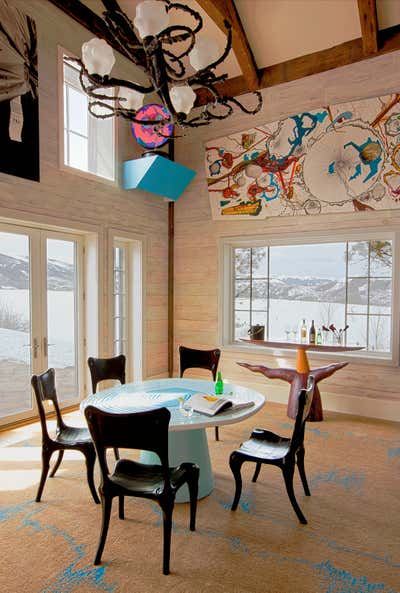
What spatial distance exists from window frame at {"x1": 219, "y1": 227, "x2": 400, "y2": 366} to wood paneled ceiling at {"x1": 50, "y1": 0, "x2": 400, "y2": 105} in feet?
6.71

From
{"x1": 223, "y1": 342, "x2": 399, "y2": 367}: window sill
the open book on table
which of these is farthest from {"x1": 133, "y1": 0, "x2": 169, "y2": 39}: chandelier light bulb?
{"x1": 223, "y1": 342, "x2": 399, "y2": 367}: window sill

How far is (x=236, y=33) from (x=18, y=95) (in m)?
2.60

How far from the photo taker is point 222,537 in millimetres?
2412

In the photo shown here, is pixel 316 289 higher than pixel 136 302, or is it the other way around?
pixel 316 289

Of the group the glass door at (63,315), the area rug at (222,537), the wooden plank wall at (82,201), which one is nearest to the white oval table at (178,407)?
the area rug at (222,537)

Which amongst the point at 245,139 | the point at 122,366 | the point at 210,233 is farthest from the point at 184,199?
the point at 122,366

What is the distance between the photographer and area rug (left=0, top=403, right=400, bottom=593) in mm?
2053

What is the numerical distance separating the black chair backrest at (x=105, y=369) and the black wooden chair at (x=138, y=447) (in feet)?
4.49

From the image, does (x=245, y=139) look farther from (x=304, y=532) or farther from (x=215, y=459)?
(x=304, y=532)

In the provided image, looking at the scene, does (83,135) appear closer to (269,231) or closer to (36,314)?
(36,314)

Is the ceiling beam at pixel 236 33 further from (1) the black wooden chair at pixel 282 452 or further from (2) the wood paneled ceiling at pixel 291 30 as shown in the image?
(1) the black wooden chair at pixel 282 452

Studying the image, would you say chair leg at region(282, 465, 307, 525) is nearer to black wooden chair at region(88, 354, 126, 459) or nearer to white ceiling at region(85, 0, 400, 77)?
black wooden chair at region(88, 354, 126, 459)

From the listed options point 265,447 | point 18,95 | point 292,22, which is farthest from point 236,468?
point 292,22

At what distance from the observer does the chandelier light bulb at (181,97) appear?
8.61 ft
